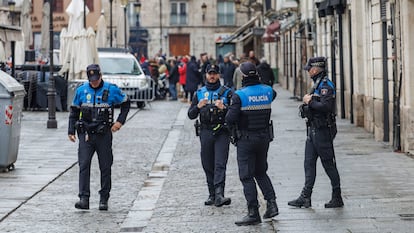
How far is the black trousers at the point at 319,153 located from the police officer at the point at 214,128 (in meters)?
1.01

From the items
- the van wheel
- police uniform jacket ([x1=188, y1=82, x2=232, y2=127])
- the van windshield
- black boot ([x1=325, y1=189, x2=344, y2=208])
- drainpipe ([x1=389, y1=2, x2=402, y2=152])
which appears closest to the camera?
black boot ([x1=325, y1=189, x2=344, y2=208])

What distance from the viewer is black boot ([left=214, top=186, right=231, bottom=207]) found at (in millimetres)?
12781

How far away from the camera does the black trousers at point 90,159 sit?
1292 centimetres

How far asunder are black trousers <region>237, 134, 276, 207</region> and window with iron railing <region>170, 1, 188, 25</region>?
219 feet

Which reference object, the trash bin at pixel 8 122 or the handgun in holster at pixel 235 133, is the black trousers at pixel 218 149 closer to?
the handgun in holster at pixel 235 133

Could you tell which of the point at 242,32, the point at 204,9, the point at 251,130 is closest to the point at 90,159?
the point at 251,130

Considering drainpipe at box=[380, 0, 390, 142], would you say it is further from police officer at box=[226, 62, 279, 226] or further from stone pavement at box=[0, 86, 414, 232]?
police officer at box=[226, 62, 279, 226]

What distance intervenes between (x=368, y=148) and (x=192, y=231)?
8.70 m

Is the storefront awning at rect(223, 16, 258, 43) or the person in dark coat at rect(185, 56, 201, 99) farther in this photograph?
the storefront awning at rect(223, 16, 258, 43)

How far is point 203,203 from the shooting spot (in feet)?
43.4

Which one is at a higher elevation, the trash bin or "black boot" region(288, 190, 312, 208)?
the trash bin

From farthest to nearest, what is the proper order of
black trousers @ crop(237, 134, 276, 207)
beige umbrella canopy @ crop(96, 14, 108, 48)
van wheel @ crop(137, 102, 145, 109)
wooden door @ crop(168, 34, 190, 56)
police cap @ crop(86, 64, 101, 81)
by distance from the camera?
wooden door @ crop(168, 34, 190, 56), beige umbrella canopy @ crop(96, 14, 108, 48), van wheel @ crop(137, 102, 145, 109), police cap @ crop(86, 64, 101, 81), black trousers @ crop(237, 134, 276, 207)

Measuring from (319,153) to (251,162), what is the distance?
109cm

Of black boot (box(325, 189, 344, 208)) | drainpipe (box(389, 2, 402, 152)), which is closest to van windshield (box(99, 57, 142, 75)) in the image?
drainpipe (box(389, 2, 402, 152))
